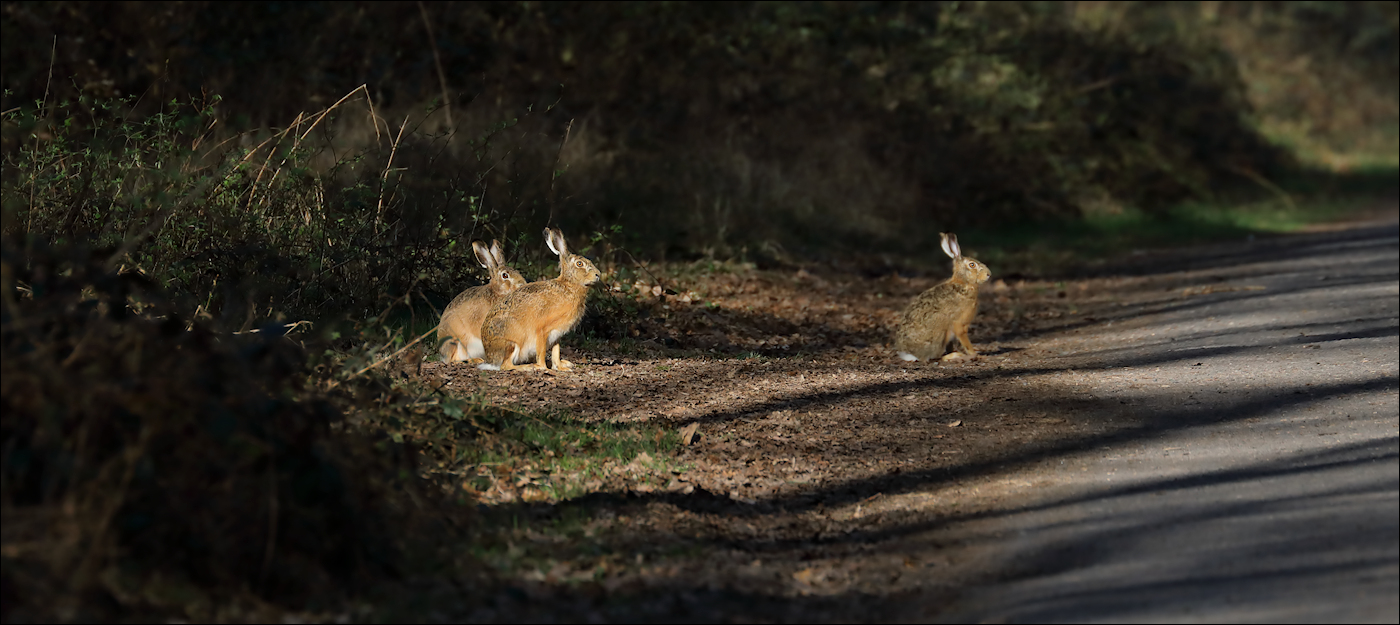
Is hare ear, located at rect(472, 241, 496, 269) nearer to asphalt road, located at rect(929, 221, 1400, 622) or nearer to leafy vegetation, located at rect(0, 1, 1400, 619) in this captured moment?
leafy vegetation, located at rect(0, 1, 1400, 619)

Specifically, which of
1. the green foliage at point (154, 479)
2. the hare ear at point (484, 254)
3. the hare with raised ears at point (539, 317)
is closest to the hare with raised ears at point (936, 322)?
the hare with raised ears at point (539, 317)

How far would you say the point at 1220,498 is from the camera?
5.84 metres

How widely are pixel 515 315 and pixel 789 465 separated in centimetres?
265

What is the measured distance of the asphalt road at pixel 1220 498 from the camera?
→ 477 centimetres

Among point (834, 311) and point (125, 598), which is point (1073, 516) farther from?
point (834, 311)

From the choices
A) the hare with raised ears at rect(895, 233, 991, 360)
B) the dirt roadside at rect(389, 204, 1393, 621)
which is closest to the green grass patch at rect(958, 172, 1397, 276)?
the dirt roadside at rect(389, 204, 1393, 621)

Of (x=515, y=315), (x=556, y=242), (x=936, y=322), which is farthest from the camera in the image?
(x=936, y=322)

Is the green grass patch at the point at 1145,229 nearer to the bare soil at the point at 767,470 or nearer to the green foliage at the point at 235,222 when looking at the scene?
the bare soil at the point at 767,470

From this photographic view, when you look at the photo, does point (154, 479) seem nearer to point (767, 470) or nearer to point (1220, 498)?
point (767, 470)

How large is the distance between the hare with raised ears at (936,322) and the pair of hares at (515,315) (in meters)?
2.49

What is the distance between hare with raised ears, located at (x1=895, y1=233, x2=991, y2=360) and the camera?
1030 cm

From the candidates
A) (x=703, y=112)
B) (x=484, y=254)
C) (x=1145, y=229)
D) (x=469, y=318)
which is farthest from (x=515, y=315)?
(x=1145, y=229)

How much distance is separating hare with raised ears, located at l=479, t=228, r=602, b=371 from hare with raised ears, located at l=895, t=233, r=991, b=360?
2.49m

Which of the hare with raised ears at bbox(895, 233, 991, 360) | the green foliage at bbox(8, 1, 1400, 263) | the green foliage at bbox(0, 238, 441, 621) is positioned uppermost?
the green foliage at bbox(8, 1, 1400, 263)
